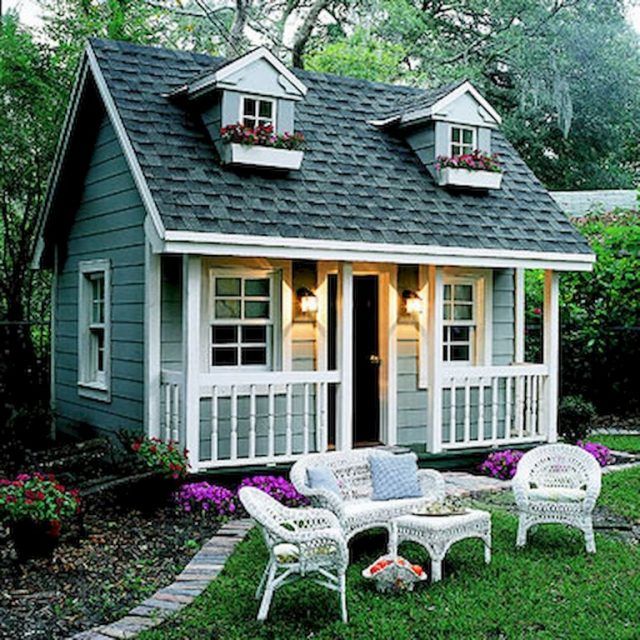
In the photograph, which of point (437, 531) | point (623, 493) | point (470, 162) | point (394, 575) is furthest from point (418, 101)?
point (394, 575)

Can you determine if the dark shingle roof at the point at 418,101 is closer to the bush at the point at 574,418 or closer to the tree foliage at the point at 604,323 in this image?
the bush at the point at 574,418

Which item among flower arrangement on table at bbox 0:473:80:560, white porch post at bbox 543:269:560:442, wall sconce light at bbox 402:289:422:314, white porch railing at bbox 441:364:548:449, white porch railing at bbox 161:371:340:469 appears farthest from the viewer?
white porch post at bbox 543:269:560:442

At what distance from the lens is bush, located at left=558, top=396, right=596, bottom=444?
1201 cm

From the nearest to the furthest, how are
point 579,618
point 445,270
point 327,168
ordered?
point 579,618, point 327,168, point 445,270

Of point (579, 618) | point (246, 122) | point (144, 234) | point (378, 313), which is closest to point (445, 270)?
point (378, 313)

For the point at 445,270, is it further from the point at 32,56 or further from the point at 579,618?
the point at 32,56

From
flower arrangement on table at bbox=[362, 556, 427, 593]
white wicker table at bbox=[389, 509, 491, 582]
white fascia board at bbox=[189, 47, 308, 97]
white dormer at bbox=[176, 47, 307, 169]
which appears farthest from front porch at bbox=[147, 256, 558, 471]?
flower arrangement on table at bbox=[362, 556, 427, 593]

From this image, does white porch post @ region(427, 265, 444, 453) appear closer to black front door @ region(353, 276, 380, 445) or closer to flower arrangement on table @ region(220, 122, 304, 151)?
black front door @ region(353, 276, 380, 445)

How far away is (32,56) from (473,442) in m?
9.02

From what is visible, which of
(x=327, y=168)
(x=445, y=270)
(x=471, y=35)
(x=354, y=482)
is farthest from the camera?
(x=471, y=35)

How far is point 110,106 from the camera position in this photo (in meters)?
10.0

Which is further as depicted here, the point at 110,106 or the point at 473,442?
the point at 473,442

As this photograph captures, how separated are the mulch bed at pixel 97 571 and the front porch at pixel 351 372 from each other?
105 cm

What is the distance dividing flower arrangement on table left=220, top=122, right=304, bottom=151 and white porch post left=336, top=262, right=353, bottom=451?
4.81ft
